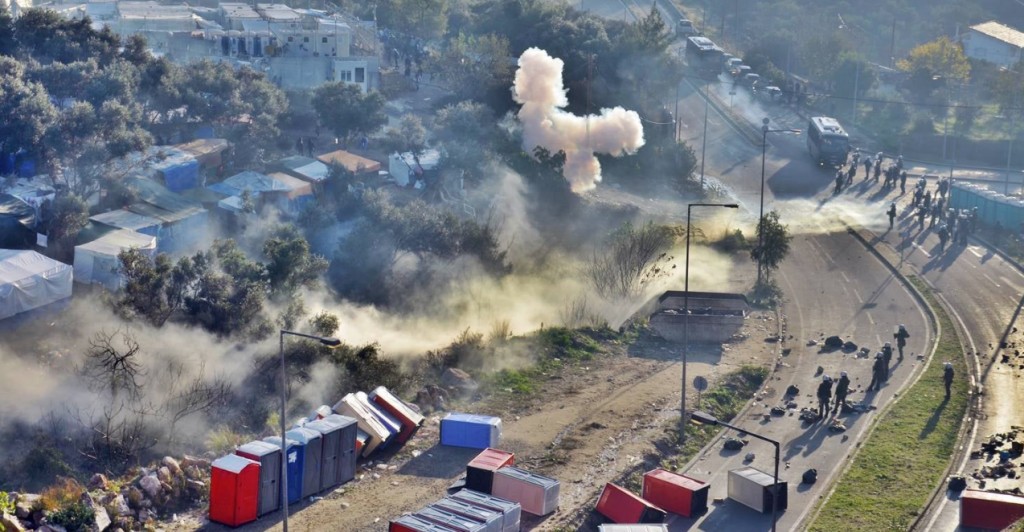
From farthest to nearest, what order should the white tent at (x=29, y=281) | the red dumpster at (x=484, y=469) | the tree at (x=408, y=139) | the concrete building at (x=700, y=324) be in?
the tree at (x=408, y=139) → the concrete building at (x=700, y=324) → the white tent at (x=29, y=281) → the red dumpster at (x=484, y=469)

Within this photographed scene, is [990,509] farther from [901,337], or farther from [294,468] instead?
[294,468]

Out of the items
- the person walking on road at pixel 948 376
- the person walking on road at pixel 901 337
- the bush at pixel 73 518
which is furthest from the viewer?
the person walking on road at pixel 901 337

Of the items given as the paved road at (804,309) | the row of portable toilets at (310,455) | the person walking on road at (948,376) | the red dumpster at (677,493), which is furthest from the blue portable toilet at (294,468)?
the person walking on road at (948,376)

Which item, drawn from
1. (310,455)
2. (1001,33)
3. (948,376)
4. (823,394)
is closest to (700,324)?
(823,394)

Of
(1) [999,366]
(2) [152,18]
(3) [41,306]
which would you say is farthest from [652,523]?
(2) [152,18]

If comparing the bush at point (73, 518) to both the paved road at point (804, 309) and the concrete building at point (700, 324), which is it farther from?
the concrete building at point (700, 324)

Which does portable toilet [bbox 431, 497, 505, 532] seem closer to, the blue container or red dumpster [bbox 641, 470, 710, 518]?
red dumpster [bbox 641, 470, 710, 518]

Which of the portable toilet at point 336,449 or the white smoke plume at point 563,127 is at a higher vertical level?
the white smoke plume at point 563,127

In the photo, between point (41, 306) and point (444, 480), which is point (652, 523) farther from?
point (41, 306)
